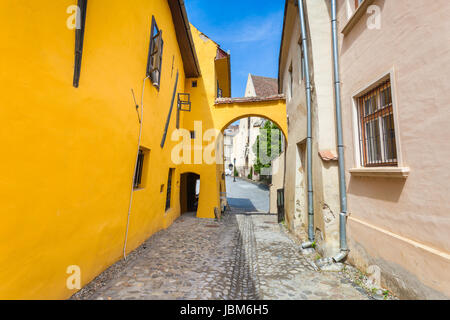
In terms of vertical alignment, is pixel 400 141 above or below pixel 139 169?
above

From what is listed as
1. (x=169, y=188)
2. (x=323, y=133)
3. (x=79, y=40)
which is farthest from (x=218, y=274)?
(x=169, y=188)

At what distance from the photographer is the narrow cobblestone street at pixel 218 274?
314 centimetres

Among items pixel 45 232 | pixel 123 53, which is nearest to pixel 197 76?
pixel 123 53

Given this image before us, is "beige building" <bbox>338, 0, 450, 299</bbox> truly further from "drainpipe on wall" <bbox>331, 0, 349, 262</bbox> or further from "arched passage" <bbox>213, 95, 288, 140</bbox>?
"arched passage" <bbox>213, 95, 288, 140</bbox>

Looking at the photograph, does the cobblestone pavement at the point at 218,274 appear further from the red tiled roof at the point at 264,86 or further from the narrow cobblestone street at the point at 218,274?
the red tiled roof at the point at 264,86

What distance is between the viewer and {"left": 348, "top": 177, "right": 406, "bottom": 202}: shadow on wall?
2.82m

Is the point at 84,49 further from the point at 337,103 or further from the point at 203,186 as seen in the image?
the point at 203,186

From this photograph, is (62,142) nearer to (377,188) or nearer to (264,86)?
(377,188)

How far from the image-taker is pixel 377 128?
11.0 ft

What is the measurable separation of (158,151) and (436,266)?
6.31 metres

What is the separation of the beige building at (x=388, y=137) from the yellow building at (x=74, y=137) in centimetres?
426

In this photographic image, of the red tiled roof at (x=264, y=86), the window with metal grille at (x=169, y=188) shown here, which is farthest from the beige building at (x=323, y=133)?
the red tiled roof at (x=264, y=86)

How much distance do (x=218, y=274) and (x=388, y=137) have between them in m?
3.80

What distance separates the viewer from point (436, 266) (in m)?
2.22
